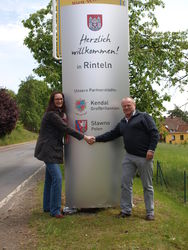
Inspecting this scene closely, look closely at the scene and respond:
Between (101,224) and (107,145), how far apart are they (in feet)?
4.40

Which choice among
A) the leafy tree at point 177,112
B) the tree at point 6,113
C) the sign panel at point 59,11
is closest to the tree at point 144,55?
the leafy tree at point 177,112

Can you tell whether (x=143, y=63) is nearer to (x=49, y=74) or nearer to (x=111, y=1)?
(x=49, y=74)

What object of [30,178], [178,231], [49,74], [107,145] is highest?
[49,74]

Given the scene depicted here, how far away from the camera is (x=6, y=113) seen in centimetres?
3819

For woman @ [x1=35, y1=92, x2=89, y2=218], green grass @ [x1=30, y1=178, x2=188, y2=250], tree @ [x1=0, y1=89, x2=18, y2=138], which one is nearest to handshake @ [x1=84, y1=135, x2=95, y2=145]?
woman @ [x1=35, y1=92, x2=89, y2=218]

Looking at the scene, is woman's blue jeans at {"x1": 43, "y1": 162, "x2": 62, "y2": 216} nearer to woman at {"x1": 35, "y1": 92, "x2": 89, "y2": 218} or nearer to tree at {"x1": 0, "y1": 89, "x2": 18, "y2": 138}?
woman at {"x1": 35, "y1": 92, "x2": 89, "y2": 218}

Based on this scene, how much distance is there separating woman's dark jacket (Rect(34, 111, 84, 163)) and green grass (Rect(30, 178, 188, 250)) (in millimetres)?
1042

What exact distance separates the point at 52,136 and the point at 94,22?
209cm

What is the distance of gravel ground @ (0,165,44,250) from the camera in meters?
4.34

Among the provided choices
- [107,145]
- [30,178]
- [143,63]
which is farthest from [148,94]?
[107,145]

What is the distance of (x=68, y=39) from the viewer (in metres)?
5.54

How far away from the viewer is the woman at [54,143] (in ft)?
17.1

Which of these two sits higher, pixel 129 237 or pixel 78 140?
pixel 78 140

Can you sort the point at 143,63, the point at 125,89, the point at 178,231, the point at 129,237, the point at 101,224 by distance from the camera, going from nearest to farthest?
the point at 129,237 < the point at 178,231 < the point at 101,224 < the point at 125,89 < the point at 143,63
